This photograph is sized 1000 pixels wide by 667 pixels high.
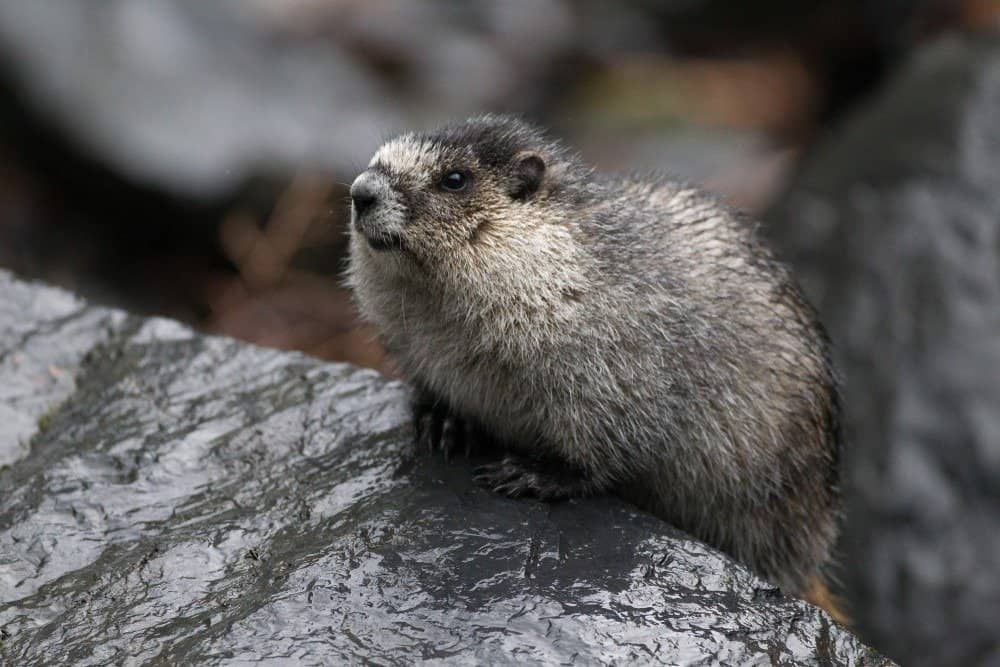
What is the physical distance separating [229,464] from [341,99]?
280 inches

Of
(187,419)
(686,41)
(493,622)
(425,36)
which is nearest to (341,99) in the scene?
(425,36)

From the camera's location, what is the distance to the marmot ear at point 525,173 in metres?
5.27

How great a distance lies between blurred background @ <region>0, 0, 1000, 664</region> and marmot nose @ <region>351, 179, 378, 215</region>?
1273 millimetres

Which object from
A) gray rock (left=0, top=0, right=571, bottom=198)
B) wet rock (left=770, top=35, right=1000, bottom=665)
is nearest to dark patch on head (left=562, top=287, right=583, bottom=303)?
wet rock (left=770, top=35, right=1000, bottom=665)

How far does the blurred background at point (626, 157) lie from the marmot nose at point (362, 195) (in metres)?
1.27

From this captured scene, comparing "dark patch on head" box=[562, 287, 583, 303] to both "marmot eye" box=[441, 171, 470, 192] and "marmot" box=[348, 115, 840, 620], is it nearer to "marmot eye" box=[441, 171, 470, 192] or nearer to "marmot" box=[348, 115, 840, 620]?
"marmot" box=[348, 115, 840, 620]

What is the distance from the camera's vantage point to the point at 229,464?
5195 millimetres

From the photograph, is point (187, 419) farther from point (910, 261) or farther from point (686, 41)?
point (686, 41)

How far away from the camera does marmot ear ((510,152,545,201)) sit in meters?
5.27

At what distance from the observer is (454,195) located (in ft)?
16.9

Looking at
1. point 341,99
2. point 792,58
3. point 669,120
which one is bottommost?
point 341,99

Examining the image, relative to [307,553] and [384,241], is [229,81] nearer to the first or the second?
[384,241]

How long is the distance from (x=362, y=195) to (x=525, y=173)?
0.78m

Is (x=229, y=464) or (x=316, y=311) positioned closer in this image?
(x=229, y=464)
